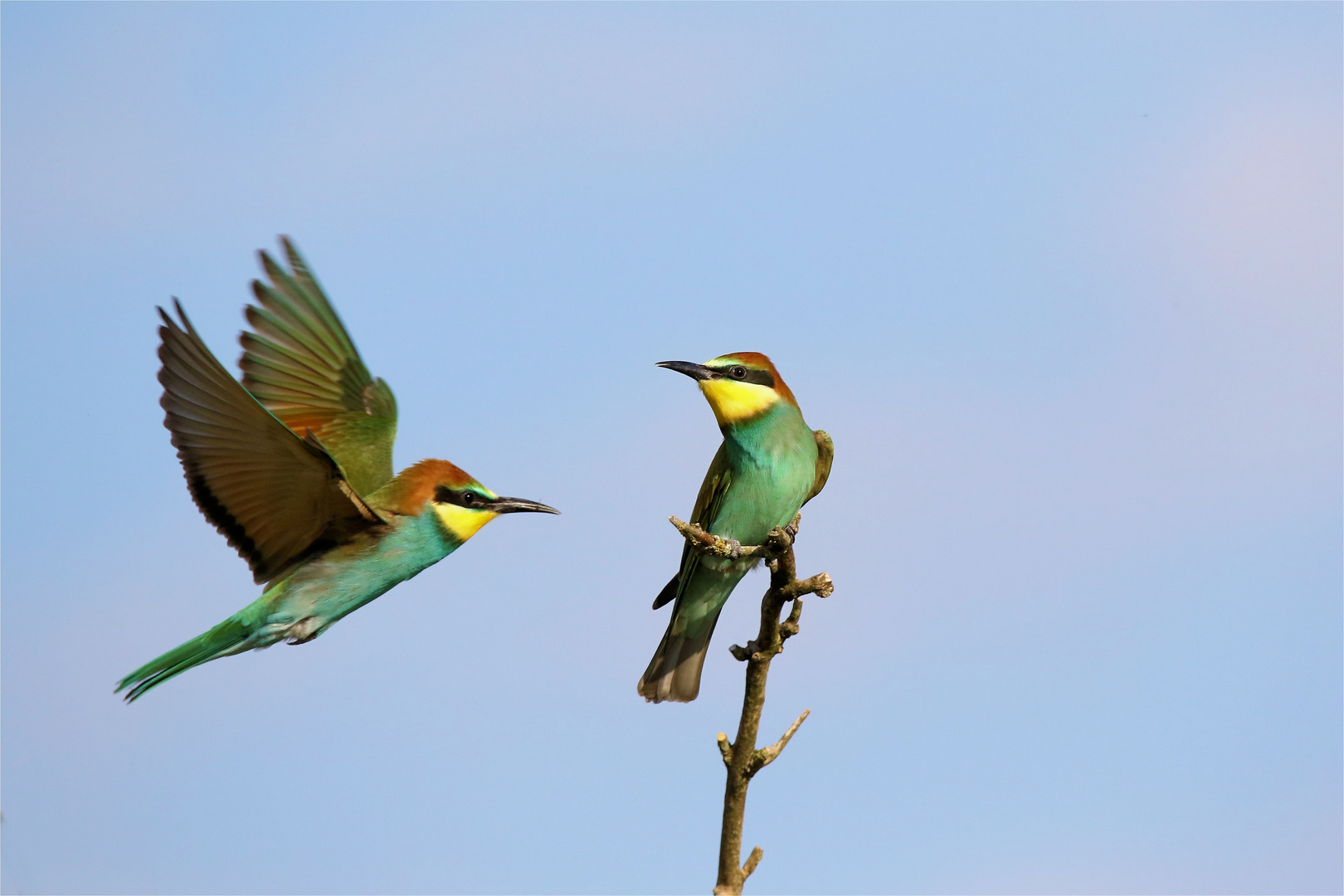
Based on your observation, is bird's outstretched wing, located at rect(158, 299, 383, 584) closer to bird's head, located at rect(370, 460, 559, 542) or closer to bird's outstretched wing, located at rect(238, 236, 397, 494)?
bird's head, located at rect(370, 460, 559, 542)

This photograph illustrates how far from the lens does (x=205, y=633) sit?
13.1ft

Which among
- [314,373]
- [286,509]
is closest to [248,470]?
[286,509]

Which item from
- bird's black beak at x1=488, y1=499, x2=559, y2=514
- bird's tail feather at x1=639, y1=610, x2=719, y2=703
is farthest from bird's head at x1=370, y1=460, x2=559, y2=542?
bird's tail feather at x1=639, y1=610, x2=719, y2=703

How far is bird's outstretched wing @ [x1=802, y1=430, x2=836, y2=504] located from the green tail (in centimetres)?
187

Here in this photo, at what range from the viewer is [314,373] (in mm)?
4594

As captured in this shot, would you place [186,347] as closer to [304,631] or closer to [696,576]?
[304,631]

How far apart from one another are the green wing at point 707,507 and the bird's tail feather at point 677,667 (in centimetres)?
24

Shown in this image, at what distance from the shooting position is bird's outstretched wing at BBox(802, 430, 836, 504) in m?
4.33

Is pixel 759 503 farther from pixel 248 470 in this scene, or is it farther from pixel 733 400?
pixel 248 470

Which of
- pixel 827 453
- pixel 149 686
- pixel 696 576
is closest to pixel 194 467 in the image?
pixel 149 686

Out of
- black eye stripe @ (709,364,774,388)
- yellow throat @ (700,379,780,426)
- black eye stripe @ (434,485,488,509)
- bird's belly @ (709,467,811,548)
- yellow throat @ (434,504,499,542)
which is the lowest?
yellow throat @ (434,504,499,542)

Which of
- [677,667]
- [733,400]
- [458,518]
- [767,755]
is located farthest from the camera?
[677,667]

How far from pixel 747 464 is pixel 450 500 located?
3.24ft

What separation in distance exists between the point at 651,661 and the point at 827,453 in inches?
39.1
